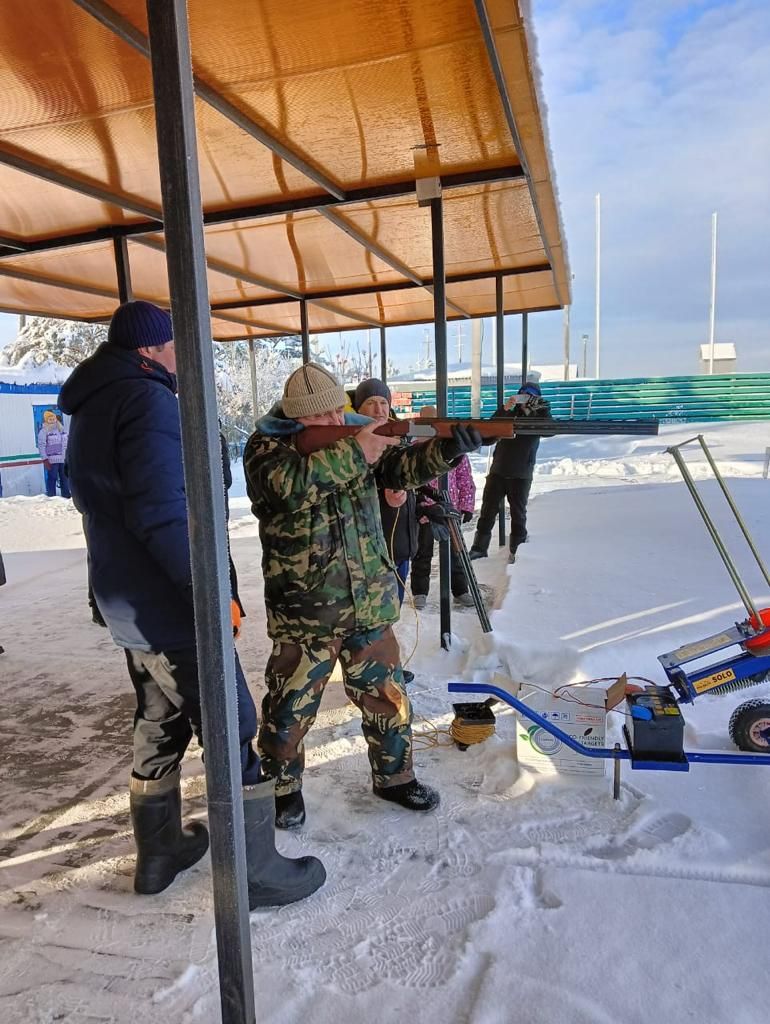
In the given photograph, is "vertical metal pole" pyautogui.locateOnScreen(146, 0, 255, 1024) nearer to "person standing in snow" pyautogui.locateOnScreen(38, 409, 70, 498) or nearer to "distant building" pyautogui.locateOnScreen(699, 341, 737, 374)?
"person standing in snow" pyautogui.locateOnScreen(38, 409, 70, 498)

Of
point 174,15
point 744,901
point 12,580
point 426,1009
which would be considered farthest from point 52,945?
point 12,580

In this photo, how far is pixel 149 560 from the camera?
2.03m

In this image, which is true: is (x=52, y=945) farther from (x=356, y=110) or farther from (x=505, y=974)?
(x=356, y=110)

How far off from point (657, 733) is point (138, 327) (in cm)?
219

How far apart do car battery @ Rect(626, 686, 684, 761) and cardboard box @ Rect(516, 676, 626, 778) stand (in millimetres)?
173

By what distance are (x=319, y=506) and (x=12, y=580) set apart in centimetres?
585

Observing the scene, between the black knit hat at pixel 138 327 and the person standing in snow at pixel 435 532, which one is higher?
the black knit hat at pixel 138 327

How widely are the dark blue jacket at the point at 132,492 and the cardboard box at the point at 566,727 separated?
141cm

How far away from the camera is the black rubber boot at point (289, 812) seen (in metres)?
2.46

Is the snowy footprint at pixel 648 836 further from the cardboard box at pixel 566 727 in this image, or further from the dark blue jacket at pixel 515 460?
the dark blue jacket at pixel 515 460

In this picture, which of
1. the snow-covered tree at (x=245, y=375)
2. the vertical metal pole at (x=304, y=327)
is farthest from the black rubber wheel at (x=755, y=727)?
the snow-covered tree at (x=245, y=375)

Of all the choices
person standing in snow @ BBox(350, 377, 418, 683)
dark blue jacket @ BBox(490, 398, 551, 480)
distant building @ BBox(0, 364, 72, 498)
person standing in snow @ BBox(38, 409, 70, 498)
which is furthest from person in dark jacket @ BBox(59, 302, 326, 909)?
distant building @ BBox(0, 364, 72, 498)

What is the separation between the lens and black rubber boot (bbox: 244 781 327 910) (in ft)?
6.65

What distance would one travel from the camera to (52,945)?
1.95 metres
